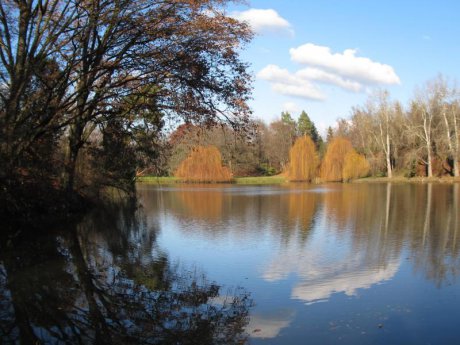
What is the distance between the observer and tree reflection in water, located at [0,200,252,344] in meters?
5.48

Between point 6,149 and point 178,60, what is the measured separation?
4.83 meters

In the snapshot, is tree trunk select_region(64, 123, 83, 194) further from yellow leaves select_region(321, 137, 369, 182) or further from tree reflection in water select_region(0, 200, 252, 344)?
yellow leaves select_region(321, 137, 369, 182)

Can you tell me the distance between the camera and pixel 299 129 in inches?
3573

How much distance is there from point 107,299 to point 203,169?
46.8 m

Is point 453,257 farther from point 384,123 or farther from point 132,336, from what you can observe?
point 384,123

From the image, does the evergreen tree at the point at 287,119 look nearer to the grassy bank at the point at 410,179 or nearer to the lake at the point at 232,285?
the grassy bank at the point at 410,179

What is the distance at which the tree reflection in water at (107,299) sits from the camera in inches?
216

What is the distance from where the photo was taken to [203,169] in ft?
176

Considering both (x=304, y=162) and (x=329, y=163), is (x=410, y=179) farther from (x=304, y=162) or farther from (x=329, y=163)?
(x=304, y=162)

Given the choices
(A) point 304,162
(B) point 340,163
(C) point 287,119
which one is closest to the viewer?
(B) point 340,163

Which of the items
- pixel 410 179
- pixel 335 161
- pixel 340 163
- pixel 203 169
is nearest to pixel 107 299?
pixel 203 169

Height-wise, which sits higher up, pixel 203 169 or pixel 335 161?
pixel 335 161

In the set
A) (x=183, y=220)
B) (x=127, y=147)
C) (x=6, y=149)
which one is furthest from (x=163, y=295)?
(x=127, y=147)

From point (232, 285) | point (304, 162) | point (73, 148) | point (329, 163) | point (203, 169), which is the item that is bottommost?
point (232, 285)
